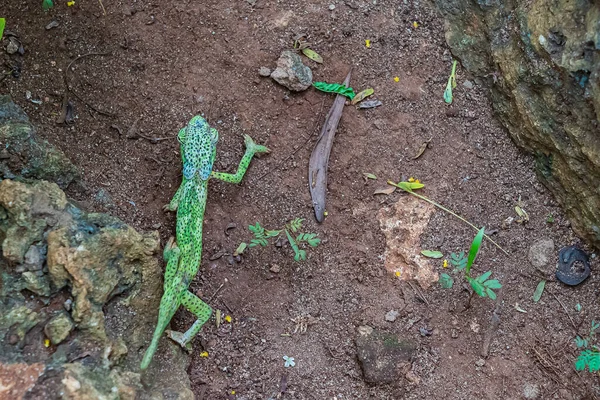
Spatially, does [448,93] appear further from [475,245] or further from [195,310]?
[195,310]

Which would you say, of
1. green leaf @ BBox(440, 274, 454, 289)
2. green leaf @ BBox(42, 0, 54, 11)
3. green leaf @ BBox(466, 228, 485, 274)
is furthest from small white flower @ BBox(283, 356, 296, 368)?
green leaf @ BBox(42, 0, 54, 11)

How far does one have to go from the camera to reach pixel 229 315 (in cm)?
452

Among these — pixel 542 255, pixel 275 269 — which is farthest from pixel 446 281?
pixel 275 269

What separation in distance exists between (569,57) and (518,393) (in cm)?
251

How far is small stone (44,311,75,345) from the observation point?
344 cm

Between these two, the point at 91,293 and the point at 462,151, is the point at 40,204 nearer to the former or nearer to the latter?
the point at 91,293

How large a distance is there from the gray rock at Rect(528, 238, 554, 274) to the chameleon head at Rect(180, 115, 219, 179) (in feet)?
8.93

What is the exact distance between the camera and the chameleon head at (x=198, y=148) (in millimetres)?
4707

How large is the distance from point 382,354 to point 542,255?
1588mm

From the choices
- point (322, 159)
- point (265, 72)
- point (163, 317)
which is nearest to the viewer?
point (163, 317)

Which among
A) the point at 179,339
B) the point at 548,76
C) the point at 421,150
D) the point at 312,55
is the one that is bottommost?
the point at 179,339

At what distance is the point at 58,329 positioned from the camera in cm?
346

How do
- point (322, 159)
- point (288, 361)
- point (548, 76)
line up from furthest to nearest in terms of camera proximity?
point (322, 159), point (548, 76), point (288, 361)

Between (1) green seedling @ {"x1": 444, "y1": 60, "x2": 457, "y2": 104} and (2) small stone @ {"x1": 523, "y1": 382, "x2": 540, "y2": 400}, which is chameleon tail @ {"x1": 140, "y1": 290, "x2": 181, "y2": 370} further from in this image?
(1) green seedling @ {"x1": 444, "y1": 60, "x2": 457, "y2": 104}
